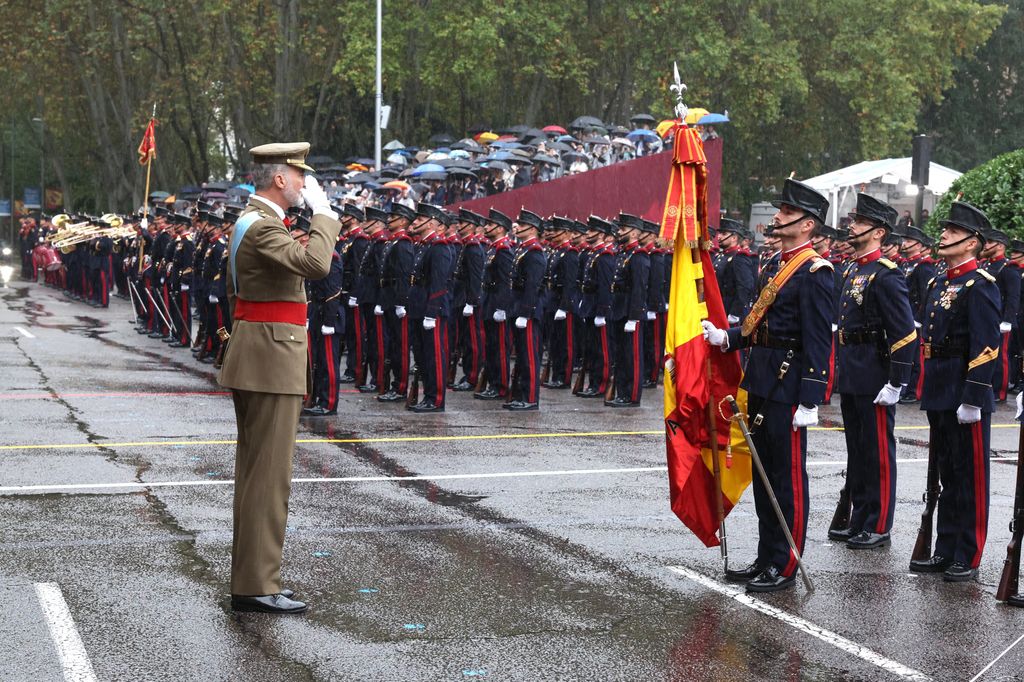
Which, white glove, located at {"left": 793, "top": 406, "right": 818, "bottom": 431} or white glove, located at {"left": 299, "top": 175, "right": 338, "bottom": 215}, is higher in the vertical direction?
white glove, located at {"left": 299, "top": 175, "right": 338, "bottom": 215}

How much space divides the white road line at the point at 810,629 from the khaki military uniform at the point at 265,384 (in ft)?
7.27

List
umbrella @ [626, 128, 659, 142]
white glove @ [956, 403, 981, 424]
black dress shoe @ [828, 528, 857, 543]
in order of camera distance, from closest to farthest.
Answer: white glove @ [956, 403, 981, 424]
black dress shoe @ [828, 528, 857, 543]
umbrella @ [626, 128, 659, 142]

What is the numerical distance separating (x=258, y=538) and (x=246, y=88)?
38352 millimetres

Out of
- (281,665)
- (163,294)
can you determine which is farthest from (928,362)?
(163,294)

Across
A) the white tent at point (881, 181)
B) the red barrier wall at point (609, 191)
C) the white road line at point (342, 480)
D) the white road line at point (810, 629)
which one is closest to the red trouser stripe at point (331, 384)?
the white road line at point (342, 480)

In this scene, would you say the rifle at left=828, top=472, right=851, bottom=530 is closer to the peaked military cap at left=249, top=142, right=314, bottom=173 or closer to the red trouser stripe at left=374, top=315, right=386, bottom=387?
the peaked military cap at left=249, top=142, right=314, bottom=173

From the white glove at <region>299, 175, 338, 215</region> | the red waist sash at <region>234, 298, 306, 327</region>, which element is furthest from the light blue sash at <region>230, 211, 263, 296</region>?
the white glove at <region>299, 175, 338, 215</region>

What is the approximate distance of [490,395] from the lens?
16578 mm

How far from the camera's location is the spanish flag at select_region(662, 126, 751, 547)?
7.56 m

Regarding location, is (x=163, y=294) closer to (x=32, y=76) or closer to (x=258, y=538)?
(x=258, y=538)

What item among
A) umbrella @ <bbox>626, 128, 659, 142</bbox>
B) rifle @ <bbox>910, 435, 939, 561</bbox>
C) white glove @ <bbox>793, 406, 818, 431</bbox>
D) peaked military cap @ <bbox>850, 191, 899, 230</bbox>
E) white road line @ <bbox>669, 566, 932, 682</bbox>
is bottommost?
white road line @ <bbox>669, 566, 932, 682</bbox>

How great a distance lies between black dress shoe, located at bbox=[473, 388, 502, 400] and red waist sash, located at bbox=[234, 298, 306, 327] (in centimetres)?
980

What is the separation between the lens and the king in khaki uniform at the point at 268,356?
21.7 ft

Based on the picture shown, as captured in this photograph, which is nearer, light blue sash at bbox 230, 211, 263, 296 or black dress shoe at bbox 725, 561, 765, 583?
light blue sash at bbox 230, 211, 263, 296
